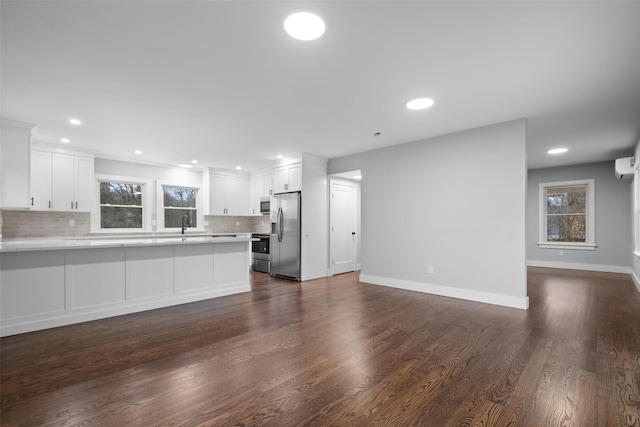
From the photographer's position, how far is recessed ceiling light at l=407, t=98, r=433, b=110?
10.5ft

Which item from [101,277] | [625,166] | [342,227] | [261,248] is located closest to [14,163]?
[101,277]

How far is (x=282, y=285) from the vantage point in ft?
17.9

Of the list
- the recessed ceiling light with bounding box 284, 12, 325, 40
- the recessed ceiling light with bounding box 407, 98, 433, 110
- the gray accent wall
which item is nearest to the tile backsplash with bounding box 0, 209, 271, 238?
the recessed ceiling light with bounding box 284, 12, 325, 40

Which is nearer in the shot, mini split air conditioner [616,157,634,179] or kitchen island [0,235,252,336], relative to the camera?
kitchen island [0,235,252,336]

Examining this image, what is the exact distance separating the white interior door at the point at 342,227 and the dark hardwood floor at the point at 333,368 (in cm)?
261

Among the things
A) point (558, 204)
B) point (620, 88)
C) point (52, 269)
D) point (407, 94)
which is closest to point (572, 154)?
point (558, 204)

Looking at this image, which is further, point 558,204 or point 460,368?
point 558,204

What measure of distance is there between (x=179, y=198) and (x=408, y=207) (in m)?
5.52

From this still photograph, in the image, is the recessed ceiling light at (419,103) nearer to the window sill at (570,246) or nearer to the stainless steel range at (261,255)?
the stainless steel range at (261,255)

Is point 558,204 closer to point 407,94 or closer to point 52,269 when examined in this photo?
point 407,94

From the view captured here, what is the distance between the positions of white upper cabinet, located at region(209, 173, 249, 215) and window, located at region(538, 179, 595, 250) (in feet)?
25.6

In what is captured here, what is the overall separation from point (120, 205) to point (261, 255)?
322cm

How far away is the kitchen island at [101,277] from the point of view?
9.91 ft

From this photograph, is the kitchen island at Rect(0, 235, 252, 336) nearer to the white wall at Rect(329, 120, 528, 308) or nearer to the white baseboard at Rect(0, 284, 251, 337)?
the white baseboard at Rect(0, 284, 251, 337)
